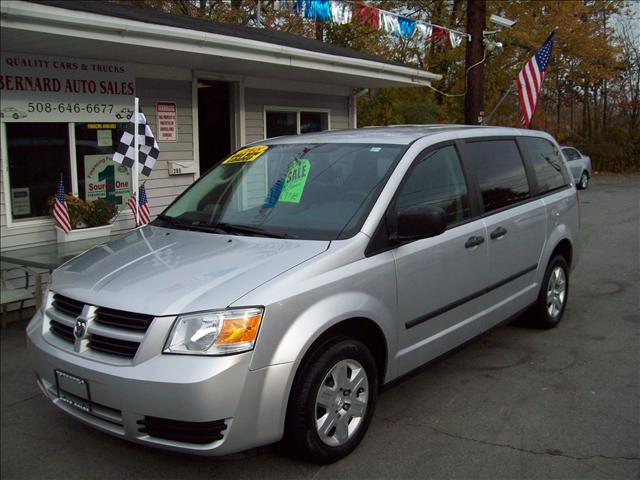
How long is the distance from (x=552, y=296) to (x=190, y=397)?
3975 millimetres

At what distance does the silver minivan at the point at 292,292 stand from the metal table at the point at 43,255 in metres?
2.27

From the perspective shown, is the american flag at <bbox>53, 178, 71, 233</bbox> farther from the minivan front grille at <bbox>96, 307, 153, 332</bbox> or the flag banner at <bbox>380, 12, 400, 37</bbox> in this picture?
the flag banner at <bbox>380, 12, 400, 37</bbox>

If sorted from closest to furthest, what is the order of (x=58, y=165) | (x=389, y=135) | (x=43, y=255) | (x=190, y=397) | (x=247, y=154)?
(x=190, y=397) → (x=389, y=135) → (x=247, y=154) → (x=43, y=255) → (x=58, y=165)

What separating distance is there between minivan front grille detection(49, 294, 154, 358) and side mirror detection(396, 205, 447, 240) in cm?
151

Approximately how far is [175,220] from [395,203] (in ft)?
5.14

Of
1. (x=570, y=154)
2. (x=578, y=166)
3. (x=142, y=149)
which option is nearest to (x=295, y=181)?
(x=142, y=149)

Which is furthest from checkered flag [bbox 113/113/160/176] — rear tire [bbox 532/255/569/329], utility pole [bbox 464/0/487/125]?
utility pole [bbox 464/0/487/125]

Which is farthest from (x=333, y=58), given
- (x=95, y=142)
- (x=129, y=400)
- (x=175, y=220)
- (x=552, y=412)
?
(x=129, y=400)

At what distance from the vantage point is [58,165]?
24.6 ft

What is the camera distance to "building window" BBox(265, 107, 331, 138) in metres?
10.8

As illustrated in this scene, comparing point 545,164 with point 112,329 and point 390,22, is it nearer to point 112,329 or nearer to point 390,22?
point 112,329

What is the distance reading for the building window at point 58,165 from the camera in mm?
7062

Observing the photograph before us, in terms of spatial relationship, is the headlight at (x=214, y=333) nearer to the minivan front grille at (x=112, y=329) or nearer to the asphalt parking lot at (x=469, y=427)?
the minivan front grille at (x=112, y=329)

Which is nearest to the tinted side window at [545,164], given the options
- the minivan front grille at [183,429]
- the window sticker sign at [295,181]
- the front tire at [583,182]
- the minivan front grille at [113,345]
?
the window sticker sign at [295,181]
